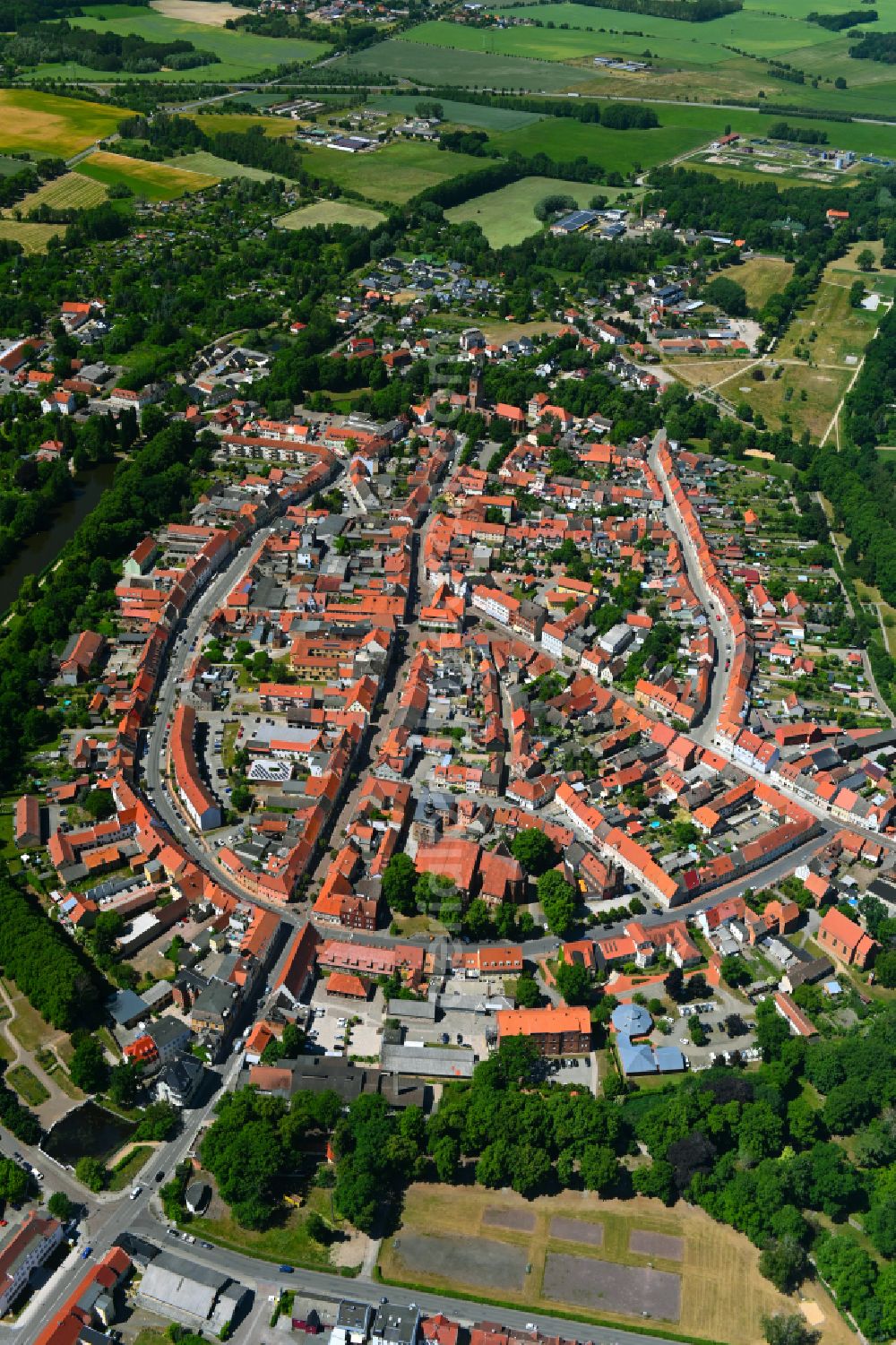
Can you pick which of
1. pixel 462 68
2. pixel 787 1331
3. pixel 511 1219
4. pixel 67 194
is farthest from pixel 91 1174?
pixel 462 68

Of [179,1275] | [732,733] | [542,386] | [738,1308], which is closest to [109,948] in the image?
[179,1275]

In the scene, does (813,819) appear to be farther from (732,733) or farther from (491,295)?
(491,295)

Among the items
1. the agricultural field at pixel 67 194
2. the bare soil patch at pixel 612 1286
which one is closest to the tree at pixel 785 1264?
the bare soil patch at pixel 612 1286

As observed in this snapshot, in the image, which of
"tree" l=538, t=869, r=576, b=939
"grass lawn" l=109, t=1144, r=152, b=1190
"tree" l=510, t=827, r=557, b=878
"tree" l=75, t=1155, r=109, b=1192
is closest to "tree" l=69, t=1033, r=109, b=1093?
"grass lawn" l=109, t=1144, r=152, b=1190

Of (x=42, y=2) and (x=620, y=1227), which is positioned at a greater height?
(x=42, y=2)

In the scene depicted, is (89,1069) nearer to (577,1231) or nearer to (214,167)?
(577,1231)

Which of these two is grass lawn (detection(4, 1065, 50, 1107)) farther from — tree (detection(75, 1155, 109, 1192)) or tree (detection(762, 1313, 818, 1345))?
tree (detection(762, 1313, 818, 1345))
